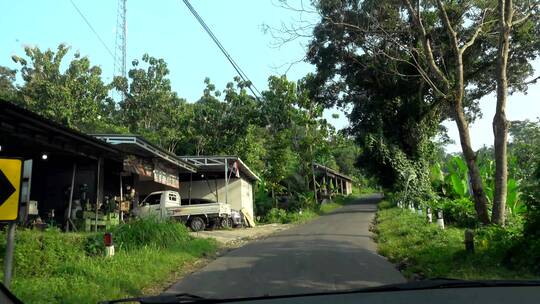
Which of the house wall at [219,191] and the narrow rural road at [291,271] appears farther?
the house wall at [219,191]

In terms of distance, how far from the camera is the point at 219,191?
98.7 ft

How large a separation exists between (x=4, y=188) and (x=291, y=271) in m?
6.56

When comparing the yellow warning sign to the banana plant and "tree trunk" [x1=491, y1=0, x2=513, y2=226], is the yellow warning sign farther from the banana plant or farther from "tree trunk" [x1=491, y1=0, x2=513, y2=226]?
the banana plant

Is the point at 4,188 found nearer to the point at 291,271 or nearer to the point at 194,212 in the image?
the point at 291,271

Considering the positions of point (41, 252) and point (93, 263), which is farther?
point (41, 252)

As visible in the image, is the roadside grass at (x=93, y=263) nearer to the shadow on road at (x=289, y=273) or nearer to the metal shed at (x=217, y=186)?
the shadow on road at (x=289, y=273)

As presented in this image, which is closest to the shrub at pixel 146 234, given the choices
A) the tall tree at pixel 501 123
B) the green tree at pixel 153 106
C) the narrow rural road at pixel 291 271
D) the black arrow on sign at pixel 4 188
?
the narrow rural road at pixel 291 271

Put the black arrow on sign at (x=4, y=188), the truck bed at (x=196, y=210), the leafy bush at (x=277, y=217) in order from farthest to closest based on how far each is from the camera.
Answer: the leafy bush at (x=277, y=217)
the truck bed at (x=196, y=210)
the black arrow on sign at (x=4, y=188)

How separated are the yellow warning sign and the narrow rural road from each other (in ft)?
13.0

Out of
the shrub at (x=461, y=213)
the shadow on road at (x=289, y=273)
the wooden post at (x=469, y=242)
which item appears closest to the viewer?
the shadow on road at (x=289, y=273)

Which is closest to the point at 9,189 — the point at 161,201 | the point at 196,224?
the point at 196,224

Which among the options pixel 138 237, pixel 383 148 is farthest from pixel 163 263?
pixel 383 148

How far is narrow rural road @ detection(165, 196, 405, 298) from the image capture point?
8945 mm

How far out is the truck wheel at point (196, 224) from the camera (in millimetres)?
23609
